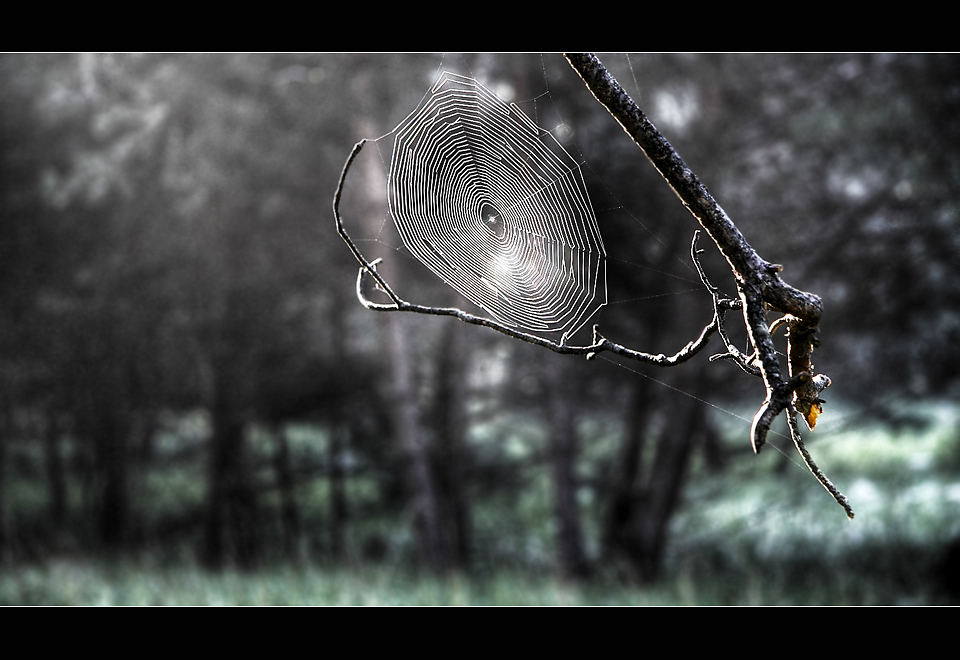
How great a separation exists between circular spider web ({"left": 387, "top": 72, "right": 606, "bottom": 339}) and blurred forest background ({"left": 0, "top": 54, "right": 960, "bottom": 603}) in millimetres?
2611

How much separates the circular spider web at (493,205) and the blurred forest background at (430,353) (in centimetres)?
261

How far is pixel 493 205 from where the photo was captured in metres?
1.73

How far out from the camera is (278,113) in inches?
235

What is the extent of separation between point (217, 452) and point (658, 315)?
384 centimetres

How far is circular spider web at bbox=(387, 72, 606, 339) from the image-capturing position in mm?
1426

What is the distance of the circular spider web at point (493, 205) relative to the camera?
1426mm

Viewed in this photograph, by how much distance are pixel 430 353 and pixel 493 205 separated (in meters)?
5.18

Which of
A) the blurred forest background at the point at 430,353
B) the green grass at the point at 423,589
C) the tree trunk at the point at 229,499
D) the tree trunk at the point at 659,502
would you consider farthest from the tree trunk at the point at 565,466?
the tree trunk at the point at 229,499

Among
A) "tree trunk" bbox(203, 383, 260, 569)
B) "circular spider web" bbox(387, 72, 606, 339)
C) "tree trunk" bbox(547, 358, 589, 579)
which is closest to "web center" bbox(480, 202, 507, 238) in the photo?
"circular spider web" bbox(387, 72, 606, 339)

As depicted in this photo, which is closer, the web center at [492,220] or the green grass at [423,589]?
the web center at [492,220]

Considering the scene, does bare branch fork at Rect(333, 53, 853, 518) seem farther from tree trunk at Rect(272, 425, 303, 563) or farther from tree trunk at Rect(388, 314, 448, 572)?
tree trunk at Rect(272, 425, 303, 563)

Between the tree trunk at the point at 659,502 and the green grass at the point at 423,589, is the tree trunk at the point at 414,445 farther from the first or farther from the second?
the tree trunk at the point at 659,502

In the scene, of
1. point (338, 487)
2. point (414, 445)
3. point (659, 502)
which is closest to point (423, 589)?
point (414, 445)

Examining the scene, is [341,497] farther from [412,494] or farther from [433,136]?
[433,136]
